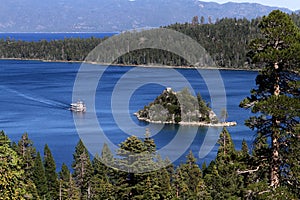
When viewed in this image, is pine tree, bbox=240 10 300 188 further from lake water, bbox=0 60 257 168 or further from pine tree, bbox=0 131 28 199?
lake water, bbox=0 60 257 168

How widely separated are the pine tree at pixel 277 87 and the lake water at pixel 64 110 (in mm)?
24185

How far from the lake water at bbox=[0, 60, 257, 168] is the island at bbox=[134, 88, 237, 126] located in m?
1.45

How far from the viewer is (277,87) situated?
7.78 m

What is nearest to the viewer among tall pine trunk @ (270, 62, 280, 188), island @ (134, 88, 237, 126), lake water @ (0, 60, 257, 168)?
tall pine trunk @ (270, 62, 280, 188)

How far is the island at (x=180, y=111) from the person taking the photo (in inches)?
1860

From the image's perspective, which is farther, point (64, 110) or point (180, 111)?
point (64, 110)

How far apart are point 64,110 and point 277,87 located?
154 ft

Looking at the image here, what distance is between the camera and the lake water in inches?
1521

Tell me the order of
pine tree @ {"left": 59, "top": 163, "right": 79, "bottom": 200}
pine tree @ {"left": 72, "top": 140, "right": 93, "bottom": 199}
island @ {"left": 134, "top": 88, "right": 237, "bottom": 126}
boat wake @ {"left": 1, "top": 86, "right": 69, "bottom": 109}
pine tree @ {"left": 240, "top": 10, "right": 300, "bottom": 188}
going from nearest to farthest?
pine tree @ {"left": 240, "top": 10, "right": 300, "bottom": 188} → pine tree @ {"left": 59, "top": 163, "right": 79, "bottom": 200} → pine tree @ {"left": 72, "top": 140, "right": 93, "bottom": 199} → island @ {"left": 134, "top": 88, "right": 237, "bottom": 126} → boat wake @ {"left": 1, "top": 86, "right": 69, "bottom": 109}

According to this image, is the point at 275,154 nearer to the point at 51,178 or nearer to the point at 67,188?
the point at 67,188

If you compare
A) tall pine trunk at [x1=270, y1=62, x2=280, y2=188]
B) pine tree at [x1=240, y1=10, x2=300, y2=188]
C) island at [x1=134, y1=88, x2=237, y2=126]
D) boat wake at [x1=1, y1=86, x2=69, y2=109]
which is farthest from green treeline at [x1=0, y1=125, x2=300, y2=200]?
boat wake at [x1=1, y1=86, x2=69, y2=109]

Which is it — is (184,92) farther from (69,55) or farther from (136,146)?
(69,55)

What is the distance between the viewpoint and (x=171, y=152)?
34344mm

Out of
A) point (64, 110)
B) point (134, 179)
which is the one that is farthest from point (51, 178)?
point (64, 110)
